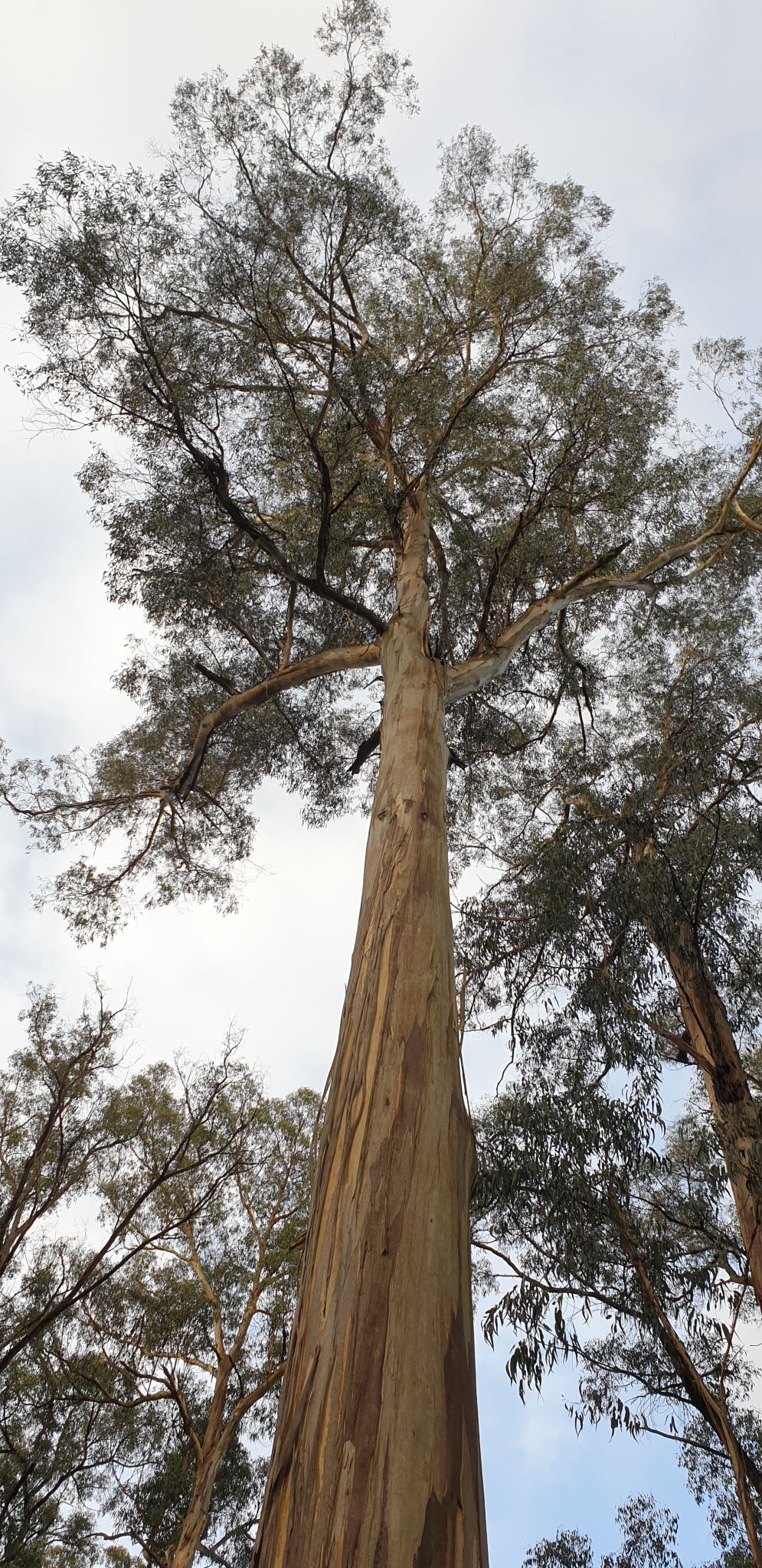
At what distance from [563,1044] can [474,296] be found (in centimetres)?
728

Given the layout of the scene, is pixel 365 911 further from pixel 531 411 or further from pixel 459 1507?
pixel 531 411

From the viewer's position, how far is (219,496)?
464 cm

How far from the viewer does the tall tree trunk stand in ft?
4.26

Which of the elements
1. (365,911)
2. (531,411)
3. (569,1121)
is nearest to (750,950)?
(569,1121)

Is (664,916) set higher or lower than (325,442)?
lower

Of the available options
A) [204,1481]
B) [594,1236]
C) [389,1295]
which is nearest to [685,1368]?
[594,1236]

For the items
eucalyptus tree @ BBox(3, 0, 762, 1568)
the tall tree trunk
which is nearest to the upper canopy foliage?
eucalyptus tree @ BBox(3, 0, 762, 1568)

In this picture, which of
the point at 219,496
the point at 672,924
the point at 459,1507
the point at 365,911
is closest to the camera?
the point at 459,1507

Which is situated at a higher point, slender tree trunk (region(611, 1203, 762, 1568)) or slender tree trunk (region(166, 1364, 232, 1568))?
slender tree trunk (region(611, 1203, 762, 1568))

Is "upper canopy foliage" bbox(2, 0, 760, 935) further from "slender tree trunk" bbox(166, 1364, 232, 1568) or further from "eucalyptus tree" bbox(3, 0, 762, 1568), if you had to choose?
"slender tree trunk" bbox(166, 1364, 232, 1568)

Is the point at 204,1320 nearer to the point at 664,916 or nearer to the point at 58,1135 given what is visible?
the point at 58,1135

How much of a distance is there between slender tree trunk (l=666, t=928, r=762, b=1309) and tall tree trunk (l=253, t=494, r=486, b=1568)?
112 inches

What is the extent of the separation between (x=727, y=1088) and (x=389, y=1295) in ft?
13.4

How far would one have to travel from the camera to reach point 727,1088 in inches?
198
